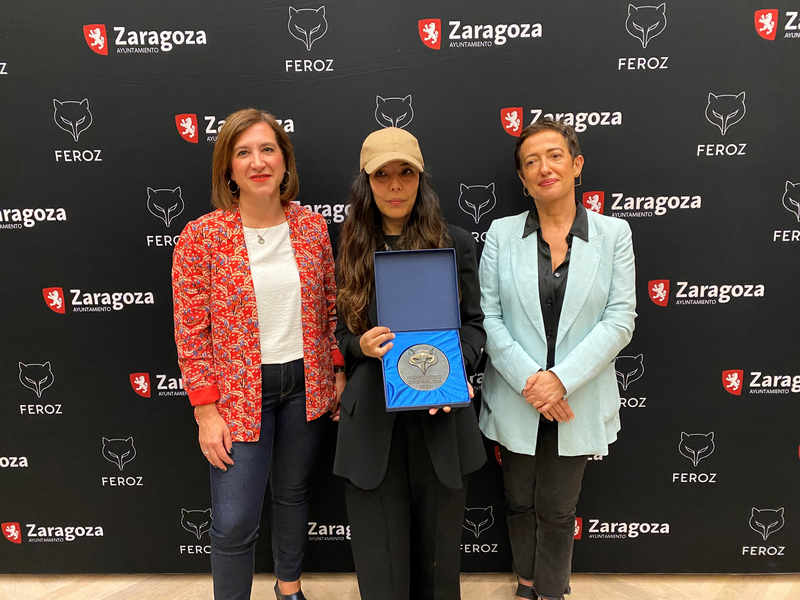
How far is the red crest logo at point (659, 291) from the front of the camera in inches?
89.0

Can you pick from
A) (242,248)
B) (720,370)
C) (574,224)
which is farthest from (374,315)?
(720,370)

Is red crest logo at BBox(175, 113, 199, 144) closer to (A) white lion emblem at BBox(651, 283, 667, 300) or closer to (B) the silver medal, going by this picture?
(B) the silver medal

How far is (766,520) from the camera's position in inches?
94.3

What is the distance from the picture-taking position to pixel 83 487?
242cm

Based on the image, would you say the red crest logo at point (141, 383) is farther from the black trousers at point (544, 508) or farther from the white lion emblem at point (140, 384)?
the black trousers at point (544, 508)

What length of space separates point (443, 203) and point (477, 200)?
163mm

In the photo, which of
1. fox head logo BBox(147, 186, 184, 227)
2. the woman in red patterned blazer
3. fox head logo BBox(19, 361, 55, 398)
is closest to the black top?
the woman in red patterned blazer

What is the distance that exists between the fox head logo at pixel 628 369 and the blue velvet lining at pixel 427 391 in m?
1.18

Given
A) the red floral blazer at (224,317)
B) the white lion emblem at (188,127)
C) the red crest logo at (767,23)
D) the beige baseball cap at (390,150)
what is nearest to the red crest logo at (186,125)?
the white lion emblem at (188,127)

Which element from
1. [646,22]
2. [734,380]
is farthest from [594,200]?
[734,380]

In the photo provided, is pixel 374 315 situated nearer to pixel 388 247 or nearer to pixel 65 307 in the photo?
pixel 388 247

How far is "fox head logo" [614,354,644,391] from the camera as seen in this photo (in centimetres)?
231

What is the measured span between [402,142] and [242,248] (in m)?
0.68

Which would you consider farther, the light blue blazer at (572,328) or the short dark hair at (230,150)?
the light blue blazer at (572,328)
